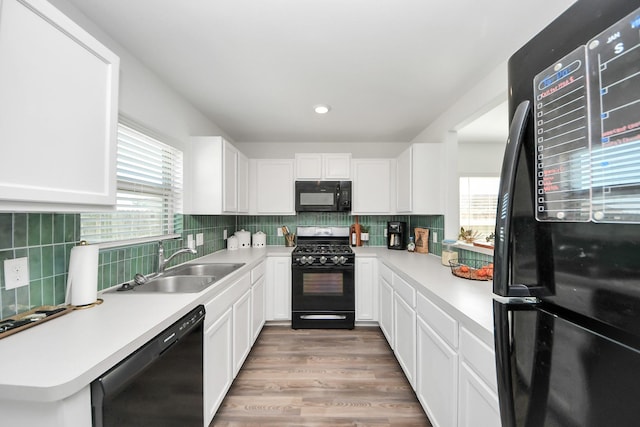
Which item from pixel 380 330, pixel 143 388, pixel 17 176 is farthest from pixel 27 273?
pixel 380 330

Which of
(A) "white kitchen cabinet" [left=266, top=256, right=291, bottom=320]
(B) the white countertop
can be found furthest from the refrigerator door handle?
(A) "white kitchen cabinet" [left=266, top=256, right=291, bottom=320]

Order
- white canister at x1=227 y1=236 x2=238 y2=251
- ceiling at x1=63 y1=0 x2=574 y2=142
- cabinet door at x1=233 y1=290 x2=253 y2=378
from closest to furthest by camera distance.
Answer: ceiling at x1=63 y1=0 x2=574 y2=142 < cabinet door at x1=233 y1=290 x2=253 y2=378 < white canister at x1=227 y1=236 x2=238 y2=251

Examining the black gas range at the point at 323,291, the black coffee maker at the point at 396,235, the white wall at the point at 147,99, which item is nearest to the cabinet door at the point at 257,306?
the black gas range at the point at 323,291

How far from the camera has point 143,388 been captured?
102 cm

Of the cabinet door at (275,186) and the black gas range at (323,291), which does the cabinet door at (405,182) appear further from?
the cabinet door at (275,186)

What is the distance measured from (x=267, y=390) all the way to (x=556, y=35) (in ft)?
8.02

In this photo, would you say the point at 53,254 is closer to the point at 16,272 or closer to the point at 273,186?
the point at 16,272

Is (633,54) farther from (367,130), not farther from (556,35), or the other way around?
(367,130)

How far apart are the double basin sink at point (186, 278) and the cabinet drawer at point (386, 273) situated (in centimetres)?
142

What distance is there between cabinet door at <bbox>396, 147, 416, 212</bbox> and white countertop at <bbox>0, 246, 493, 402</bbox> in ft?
4.29

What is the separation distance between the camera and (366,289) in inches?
122

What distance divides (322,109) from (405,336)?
84.5 inches

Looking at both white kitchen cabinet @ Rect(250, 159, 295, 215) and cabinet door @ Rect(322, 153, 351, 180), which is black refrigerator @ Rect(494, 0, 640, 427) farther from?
white kitchen cabinet @ Rect(250, 159, 295, 215)

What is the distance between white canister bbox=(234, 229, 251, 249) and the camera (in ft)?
11.5
